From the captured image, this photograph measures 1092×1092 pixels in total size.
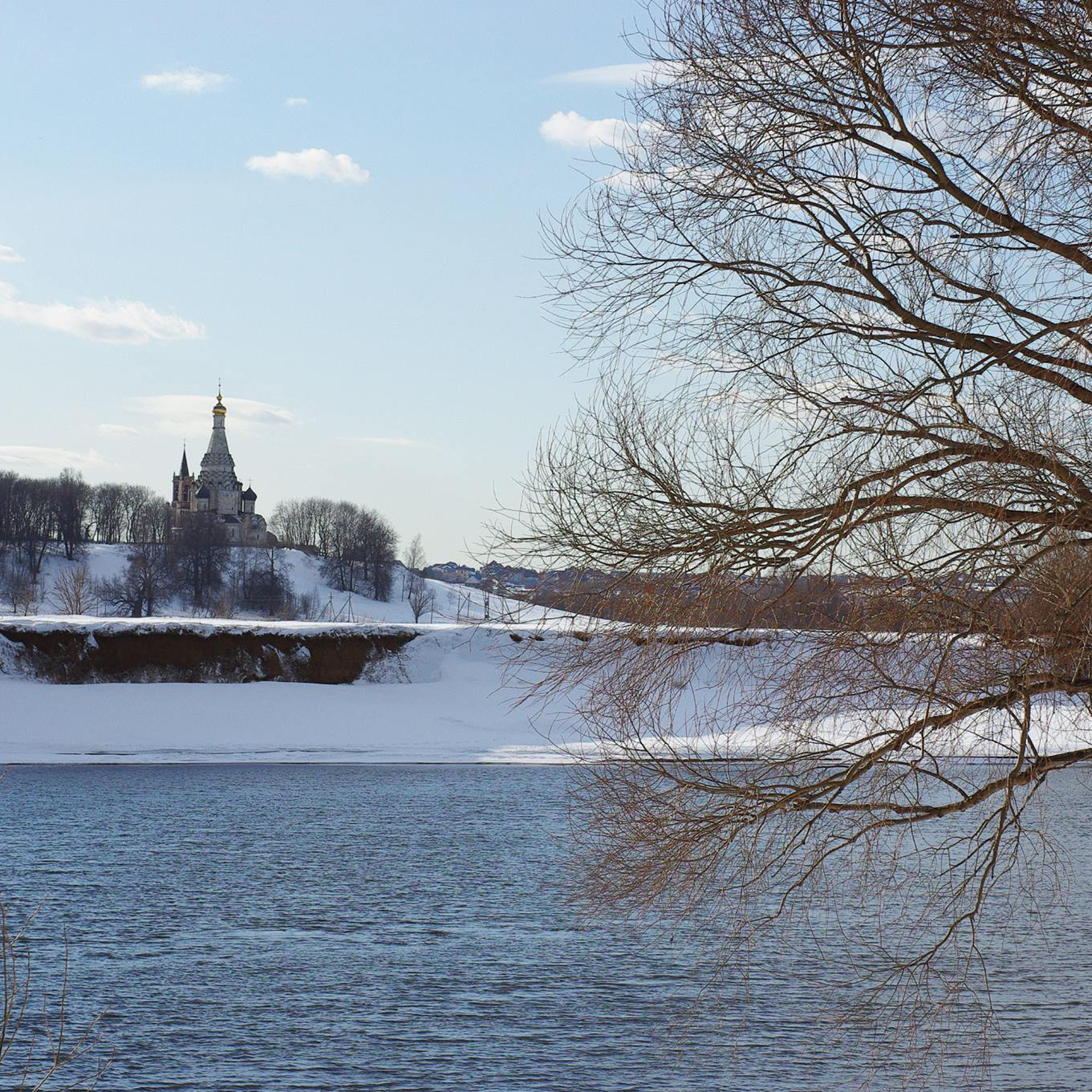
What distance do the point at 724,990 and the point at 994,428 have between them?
5.86 m

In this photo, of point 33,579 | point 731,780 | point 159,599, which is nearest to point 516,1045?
point 731,780

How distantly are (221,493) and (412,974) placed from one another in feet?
387

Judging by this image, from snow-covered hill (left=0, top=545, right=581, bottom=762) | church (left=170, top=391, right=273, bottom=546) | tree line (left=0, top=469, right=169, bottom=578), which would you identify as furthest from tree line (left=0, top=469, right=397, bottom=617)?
snow-covered hill (left=0, top=545, right=581, bottom=762)

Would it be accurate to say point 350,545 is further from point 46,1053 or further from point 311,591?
point 46,1053

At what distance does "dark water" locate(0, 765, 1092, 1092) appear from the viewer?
8172mm

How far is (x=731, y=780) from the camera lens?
19.0 ft

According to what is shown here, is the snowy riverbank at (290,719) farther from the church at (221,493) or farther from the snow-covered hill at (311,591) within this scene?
the church at (221,493)

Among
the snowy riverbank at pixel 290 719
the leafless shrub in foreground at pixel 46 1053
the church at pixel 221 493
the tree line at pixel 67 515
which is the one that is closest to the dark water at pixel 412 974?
the leafless shrub in foreground at pixel 46 1053

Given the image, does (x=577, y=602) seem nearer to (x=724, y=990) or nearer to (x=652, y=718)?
(x=652, y=718)

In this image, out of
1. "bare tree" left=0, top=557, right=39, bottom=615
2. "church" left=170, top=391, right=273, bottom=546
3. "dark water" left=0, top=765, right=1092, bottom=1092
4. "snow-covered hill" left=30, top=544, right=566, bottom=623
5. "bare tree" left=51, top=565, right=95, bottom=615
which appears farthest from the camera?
"church" left=170, top=391, right=273, bottom=546

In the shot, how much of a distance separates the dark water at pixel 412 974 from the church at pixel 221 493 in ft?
345

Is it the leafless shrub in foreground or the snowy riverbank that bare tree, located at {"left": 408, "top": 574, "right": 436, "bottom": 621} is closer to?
the snowy riverbank

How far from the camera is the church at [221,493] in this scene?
121 m

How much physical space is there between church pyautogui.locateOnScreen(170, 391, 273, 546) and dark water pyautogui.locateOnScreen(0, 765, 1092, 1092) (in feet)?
345
